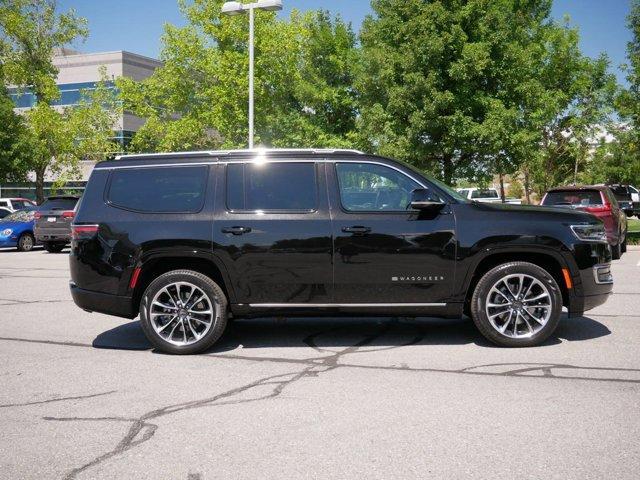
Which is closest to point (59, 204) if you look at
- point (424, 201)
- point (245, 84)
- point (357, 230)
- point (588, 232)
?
point (245, 84)

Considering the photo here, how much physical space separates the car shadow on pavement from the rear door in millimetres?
697

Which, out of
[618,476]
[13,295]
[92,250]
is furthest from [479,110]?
[618,476]

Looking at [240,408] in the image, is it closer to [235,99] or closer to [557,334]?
[557,334]

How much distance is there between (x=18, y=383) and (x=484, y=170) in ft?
88.1

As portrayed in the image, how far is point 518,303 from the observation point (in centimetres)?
636

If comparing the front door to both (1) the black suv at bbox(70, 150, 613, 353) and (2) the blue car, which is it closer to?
(1) the black suv at bbox(70, 150, 613, 353)

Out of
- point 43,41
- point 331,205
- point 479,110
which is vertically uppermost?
point 43,41

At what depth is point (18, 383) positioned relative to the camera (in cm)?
538

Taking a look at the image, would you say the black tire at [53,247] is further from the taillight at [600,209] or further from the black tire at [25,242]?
the taillight at [600,209]

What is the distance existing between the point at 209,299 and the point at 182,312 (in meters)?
0.31

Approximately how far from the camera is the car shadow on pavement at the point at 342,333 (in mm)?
6766

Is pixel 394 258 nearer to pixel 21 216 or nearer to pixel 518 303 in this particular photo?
pixel 518 303

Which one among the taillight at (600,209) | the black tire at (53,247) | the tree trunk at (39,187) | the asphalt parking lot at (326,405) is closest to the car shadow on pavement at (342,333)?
the asphalt parking lot at (326,405)

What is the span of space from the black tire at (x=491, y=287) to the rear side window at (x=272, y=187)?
186cm
